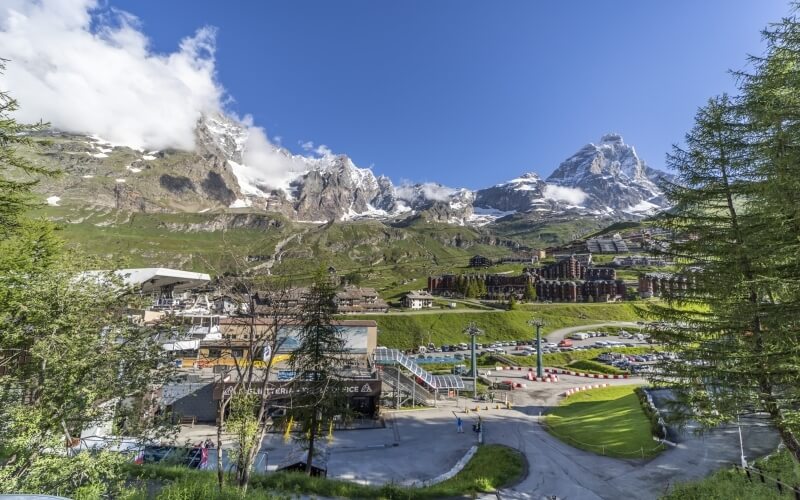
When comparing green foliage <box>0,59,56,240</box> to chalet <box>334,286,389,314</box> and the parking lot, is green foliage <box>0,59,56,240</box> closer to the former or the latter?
the parking lot

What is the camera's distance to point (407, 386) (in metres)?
43.2

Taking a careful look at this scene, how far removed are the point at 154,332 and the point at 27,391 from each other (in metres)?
3.43

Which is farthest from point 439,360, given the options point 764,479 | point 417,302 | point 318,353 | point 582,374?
point 417,302

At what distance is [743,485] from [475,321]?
245 feet

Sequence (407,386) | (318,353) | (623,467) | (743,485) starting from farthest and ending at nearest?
1. (407,386)
2. (318,353)
3. (623,467)
4. (743,485)

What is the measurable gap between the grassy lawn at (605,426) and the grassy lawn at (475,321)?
141 ft

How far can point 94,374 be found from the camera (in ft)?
36.9

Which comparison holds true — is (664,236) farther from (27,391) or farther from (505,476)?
(27,391)

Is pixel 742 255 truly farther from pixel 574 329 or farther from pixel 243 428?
pixel 574 329

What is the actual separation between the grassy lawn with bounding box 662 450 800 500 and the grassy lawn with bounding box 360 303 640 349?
215 ft

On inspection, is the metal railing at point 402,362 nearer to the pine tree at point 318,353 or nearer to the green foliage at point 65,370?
the pine tree at point 318,353

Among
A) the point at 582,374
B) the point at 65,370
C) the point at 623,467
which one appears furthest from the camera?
the point at 582,374

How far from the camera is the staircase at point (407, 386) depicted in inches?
1666

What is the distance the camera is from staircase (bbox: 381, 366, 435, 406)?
139 feet
